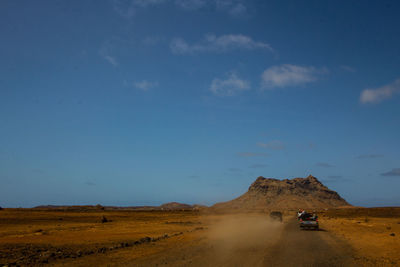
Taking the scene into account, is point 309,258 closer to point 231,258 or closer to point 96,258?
point 231,258

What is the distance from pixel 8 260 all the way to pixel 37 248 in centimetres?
425

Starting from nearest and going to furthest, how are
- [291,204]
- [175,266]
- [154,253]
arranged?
[175,266] → [154,253] → [291,204]

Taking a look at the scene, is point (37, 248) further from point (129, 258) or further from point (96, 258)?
point (129, 258)

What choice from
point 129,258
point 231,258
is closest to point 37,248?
point 129,258

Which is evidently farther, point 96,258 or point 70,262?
point 96,258

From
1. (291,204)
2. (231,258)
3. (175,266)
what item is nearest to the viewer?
(175,266)

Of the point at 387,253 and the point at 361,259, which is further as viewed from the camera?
the point at 387,253

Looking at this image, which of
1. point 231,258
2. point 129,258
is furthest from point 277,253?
point 129,258

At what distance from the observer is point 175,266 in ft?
44.7

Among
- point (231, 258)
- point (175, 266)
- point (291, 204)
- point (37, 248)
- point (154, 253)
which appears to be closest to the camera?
point (175, 266)

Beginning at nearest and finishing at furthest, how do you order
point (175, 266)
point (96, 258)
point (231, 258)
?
point (175, 266)
point (231, 258)
point (96, 258)

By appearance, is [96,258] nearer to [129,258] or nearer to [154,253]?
[129,258]

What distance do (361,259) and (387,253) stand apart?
4082mm

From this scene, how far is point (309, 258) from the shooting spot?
51.4 feet
